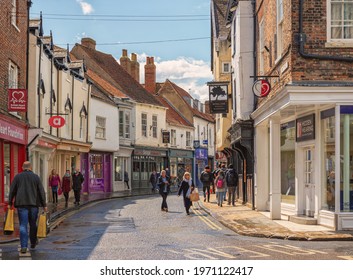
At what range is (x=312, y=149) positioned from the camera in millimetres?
17031

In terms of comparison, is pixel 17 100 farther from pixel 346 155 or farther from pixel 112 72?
pixel 112 72

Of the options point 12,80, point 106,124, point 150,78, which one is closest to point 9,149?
point 12,80

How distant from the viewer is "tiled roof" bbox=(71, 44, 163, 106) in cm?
4706

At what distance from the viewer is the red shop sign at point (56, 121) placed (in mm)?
26734

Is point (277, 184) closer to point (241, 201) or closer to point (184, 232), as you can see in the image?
point (184, 232)

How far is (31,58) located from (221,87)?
8.93 m

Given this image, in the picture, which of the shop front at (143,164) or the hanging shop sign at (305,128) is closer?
the hanging shop sign at (305,128)

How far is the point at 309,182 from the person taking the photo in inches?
690

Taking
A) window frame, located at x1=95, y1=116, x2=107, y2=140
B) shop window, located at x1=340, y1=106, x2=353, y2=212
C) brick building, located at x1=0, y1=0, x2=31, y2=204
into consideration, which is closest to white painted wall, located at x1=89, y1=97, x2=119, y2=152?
window frame, located at x1=95, y1=116, x2=107, y2=140

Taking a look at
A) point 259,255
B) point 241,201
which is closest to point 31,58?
point 241,201

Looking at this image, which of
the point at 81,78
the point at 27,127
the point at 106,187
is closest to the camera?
the point at 27,127

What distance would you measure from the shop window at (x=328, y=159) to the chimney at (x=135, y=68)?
4062 cm

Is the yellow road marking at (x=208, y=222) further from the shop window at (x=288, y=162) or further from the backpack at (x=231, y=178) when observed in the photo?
the backpack at (x=231, y=178)

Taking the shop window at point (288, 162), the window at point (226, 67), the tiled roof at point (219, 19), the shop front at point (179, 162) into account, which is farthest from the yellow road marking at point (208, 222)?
the shop front at point (179, 162)
